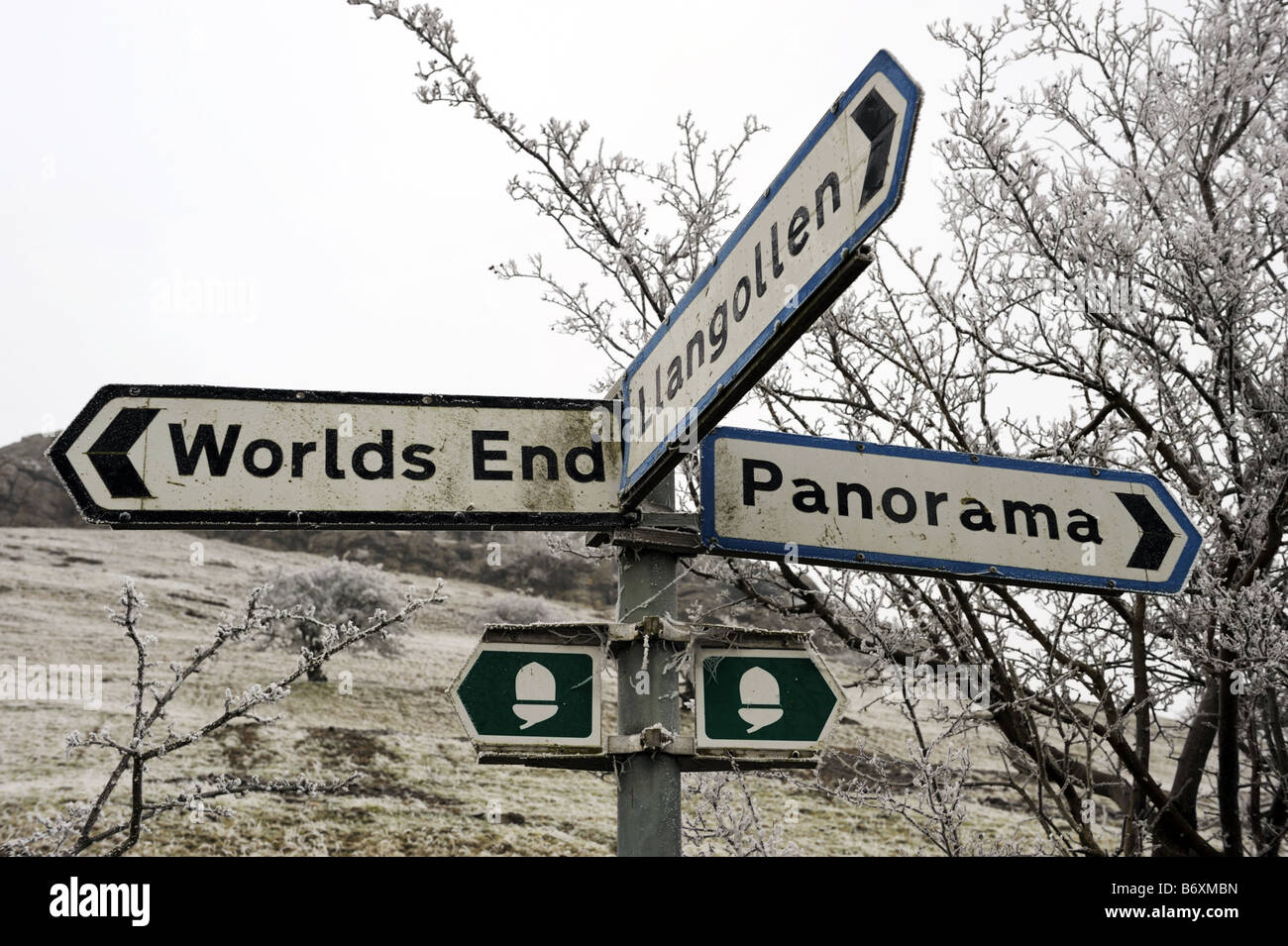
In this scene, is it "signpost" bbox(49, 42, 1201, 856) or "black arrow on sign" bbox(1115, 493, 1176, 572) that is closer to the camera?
"signpost" bbox(49, 42, 1201, 856)

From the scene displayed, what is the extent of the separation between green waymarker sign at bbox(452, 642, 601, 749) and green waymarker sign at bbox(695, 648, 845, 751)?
0.80ft

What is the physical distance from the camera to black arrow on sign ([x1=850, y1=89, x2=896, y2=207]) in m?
1.65

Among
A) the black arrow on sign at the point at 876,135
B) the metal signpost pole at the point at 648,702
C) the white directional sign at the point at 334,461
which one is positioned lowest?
the metal signpost pole at the point at 648,702

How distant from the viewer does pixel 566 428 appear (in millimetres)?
2637

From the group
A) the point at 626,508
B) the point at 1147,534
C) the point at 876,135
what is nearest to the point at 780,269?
the point at 876,135

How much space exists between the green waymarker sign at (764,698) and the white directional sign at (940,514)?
0.78 feet

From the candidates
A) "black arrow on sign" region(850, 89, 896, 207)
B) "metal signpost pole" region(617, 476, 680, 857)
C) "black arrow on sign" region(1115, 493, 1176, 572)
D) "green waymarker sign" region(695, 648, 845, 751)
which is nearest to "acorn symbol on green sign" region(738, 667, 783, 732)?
"green waymarker sign" region(695, 648, 845, 751)

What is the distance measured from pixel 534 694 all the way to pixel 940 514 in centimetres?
106

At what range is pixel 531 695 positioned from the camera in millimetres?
2441

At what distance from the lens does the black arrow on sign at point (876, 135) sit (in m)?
1.65

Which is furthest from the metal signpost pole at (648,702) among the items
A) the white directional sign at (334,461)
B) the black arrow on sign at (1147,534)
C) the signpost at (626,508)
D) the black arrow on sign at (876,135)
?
the black arrow on sign at (1147,534)

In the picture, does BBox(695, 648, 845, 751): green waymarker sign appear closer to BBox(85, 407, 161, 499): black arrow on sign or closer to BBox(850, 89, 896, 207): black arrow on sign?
BBox(850, 89, 896, 207): black arrow on sign

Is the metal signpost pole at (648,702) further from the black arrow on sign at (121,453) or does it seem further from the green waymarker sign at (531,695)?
the black arrow on sign at (121,453)

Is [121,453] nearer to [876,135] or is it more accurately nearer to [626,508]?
[626,508]
